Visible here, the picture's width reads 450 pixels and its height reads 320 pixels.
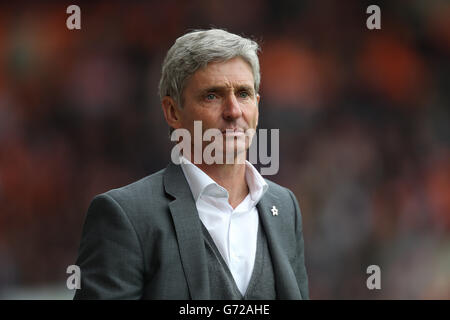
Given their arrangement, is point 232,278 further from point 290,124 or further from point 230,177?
point 290,124

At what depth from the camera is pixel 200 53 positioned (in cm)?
136

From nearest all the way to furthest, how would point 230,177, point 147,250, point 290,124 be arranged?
point 147,250, point 230,177, point 290,124

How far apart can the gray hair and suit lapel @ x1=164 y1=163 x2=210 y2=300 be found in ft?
0.69

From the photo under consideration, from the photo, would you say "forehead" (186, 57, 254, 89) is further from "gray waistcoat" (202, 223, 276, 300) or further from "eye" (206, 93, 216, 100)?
"gray waistcoat" (202, 223, 276, 300)

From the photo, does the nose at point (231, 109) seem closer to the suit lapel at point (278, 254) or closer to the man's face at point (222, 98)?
the man's face at point (222, 98)

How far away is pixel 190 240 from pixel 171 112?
32cm

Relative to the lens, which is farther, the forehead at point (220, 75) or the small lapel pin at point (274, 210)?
the small lapel pin at point (274, 210)

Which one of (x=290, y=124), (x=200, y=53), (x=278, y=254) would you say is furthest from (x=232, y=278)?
(x=290, y=124)

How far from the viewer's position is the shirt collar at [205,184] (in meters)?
1.40

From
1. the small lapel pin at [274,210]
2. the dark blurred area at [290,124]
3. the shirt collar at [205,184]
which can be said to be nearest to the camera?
the shirt collar at [205,184]

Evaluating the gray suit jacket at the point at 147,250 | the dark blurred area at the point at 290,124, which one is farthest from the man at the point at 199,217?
the dark blurred area at the point at 290,124
